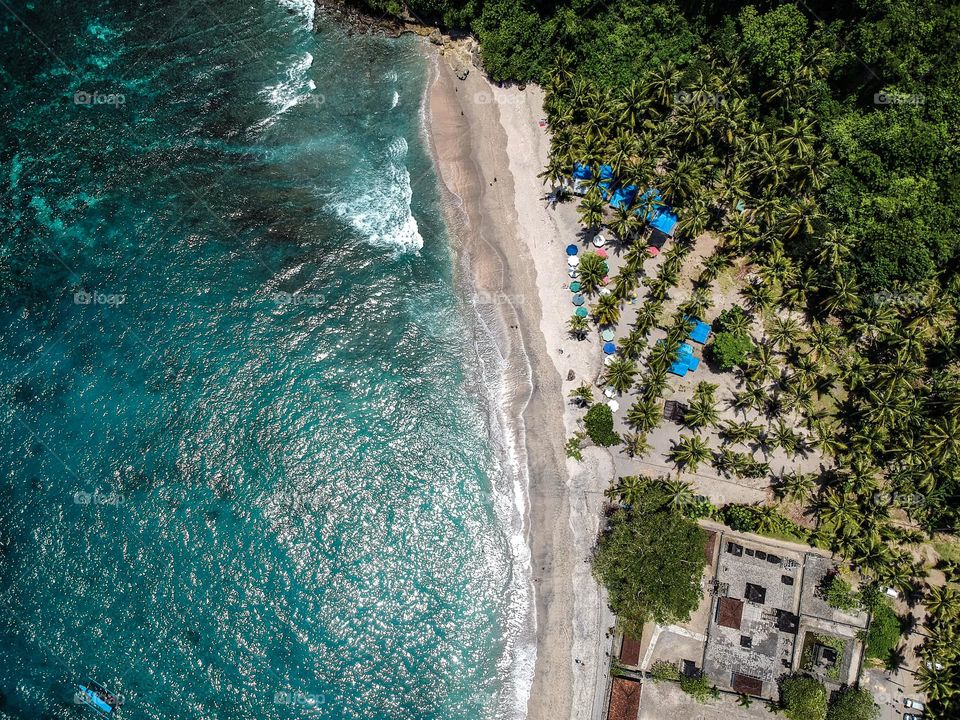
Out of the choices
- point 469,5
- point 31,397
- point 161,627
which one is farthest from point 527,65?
point 161,627

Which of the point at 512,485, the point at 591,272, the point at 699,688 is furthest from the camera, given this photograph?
the point at 512,485

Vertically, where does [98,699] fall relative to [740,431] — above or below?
below

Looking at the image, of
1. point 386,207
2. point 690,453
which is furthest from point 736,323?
point 386,207

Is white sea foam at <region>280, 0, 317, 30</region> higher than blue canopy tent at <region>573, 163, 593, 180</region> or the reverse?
higher

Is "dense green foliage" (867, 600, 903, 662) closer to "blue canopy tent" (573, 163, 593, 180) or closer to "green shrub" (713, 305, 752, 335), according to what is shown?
"green shrub" (713, 305, 752, 335)

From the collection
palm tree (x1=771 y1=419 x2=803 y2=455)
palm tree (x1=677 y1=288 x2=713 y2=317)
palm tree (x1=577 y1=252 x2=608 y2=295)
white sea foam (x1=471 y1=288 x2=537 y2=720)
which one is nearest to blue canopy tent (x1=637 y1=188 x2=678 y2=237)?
palm tree (x1=577 y1=252 x2=608 y2=295)

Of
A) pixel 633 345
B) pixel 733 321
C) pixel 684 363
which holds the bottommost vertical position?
pixel 684 363

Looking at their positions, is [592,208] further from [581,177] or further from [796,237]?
[796,237]
